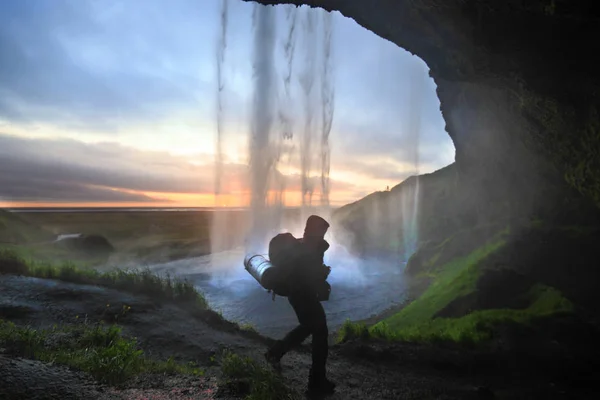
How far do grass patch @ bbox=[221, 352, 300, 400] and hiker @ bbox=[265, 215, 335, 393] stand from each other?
831mm

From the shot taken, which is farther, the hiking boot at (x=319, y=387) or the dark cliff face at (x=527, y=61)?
the dark cliff face at (x=527, y=61)

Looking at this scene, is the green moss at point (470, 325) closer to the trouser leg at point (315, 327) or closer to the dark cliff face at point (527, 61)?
the dark cliff face at point (527, 61)

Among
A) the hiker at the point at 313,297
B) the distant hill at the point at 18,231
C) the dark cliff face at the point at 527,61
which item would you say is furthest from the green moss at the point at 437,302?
the distant hill at the point at 18,231

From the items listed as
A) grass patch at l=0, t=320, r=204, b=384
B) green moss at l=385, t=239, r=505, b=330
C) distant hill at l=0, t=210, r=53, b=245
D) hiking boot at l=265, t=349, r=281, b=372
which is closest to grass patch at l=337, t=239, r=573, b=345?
green moss at l=385, t=239, r=505, b=330

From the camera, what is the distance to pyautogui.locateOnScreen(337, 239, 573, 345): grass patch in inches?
391

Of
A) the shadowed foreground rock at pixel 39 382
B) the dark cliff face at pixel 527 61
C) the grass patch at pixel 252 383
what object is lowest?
the grass patch at pixel 252 383

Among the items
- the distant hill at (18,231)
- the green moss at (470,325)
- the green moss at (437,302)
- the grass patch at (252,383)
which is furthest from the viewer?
the distant hill at (18,231)

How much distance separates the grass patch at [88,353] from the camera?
16.9 ft

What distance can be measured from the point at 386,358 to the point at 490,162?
1909 centimetres

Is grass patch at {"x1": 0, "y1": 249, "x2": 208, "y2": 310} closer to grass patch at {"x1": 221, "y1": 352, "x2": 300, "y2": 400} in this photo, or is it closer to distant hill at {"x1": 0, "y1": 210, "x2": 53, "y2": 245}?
grass patch at {"x1": 221, "y1": 352, "x2": 300, "y2": 400}

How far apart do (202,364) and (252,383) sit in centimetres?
283

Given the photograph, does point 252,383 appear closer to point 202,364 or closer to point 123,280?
point 202,364

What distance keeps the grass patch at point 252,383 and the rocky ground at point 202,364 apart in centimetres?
28

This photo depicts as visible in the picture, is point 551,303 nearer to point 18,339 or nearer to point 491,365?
point 491,365
